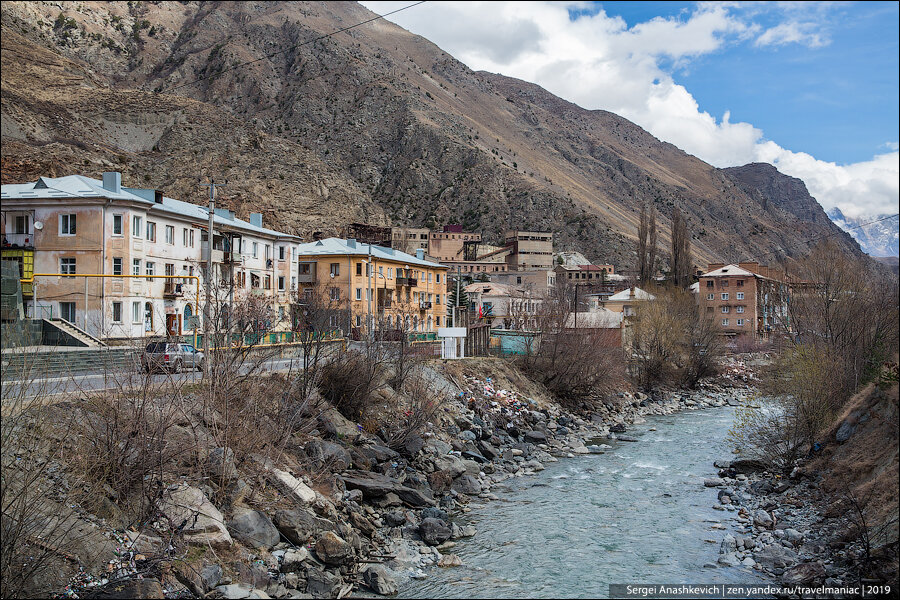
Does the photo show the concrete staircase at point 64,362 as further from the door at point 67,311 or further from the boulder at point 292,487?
the door at point 67,311

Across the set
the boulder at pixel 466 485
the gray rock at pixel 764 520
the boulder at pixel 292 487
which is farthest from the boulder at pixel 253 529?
the gray rock at pixel 764 520

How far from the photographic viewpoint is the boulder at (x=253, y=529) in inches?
568

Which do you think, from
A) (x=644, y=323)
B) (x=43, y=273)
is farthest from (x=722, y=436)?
(x=43, y=273)

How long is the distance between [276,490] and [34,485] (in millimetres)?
6722

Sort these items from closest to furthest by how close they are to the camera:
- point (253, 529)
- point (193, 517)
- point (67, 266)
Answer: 1. point (193, 517)
2. point (253, 529)
3. point (67, 266)

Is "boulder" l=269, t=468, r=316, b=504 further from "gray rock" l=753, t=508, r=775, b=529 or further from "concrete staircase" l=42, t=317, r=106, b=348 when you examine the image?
"gray rock" l=753, t=508, r=775, b=529

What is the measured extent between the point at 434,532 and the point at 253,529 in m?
5.08

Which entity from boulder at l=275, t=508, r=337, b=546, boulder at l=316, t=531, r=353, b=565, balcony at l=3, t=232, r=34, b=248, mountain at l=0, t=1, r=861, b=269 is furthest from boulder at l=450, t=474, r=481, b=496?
mountain at l=0, t=1, r=861, b=269

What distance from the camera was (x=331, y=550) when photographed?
14.9 meters

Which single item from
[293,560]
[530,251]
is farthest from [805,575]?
[530,251]

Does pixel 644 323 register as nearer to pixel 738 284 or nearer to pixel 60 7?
pixel 738 284

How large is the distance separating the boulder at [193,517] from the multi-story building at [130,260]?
11.0 metres

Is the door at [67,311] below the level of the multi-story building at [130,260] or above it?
below

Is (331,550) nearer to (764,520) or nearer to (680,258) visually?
(764,520)
